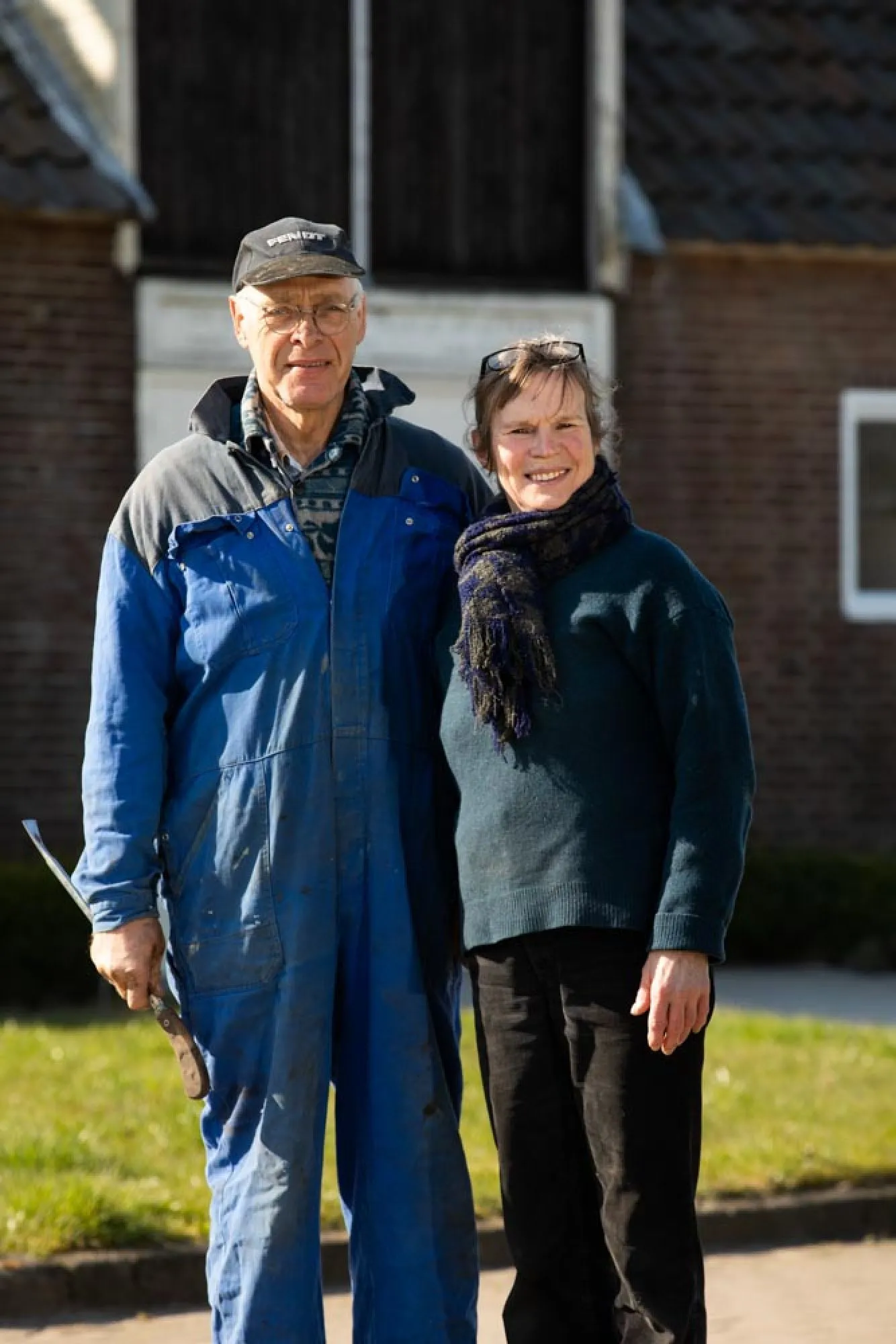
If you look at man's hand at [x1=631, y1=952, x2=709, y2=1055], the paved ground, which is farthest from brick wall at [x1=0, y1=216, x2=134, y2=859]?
man's hand at [x1=631, y1=952, x2=709, y2=1055]

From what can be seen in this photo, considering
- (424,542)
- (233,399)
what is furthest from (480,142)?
(424,542)

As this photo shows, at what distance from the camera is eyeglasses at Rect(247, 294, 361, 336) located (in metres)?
4.07

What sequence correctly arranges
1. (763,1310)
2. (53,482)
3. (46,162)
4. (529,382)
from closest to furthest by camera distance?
(529,382)
(763,1310)
(46,162)
(53,482)

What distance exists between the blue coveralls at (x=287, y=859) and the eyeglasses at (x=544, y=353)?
0.35 m

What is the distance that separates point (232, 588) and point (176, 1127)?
3.21 m

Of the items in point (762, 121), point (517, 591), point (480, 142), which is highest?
point (762, 121)

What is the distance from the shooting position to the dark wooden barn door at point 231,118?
11.6 meters

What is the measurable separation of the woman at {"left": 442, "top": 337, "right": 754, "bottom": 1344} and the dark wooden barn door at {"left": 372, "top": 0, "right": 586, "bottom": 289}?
27.3ft

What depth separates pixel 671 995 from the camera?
374 centimetres

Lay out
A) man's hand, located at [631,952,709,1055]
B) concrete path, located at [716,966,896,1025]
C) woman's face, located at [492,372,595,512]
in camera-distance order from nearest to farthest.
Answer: man's hand, located at [631,952,709,1055], woman's face, located at [492,372,595,512], concrete path, located at [716,966,896,1025]

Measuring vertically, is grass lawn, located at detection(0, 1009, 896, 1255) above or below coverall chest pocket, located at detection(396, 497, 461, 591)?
below

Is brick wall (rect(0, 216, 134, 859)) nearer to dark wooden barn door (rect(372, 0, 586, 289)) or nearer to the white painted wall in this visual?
the white painted wall

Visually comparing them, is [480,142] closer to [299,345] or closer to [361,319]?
[361,319]

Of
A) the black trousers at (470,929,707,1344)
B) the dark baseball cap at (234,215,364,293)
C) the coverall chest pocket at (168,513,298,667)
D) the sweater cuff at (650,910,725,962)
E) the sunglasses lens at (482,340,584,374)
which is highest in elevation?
the dark baseball cap at (234,215,364,293)
